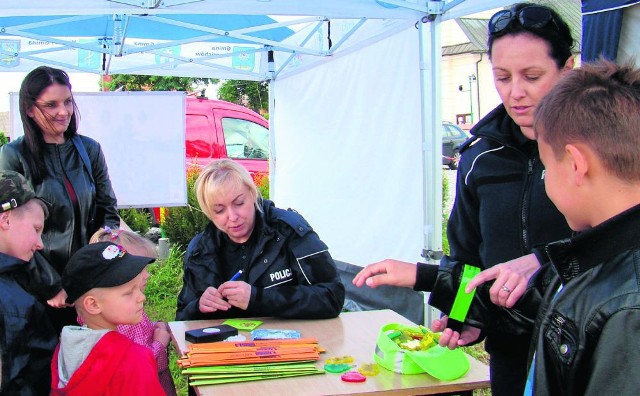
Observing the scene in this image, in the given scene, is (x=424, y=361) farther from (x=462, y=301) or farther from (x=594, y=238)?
(x=594, y=238)

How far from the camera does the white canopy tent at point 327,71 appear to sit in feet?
14.1

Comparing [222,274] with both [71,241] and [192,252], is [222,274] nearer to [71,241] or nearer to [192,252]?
[192,252]

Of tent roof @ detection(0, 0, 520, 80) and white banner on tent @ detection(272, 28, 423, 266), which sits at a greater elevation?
tent roof @ detection(0, 0, 520, 80)

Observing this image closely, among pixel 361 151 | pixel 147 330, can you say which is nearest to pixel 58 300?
pixel 147 330

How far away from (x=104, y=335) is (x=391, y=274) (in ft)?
2.91

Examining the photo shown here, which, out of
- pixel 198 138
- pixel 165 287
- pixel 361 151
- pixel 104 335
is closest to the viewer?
pixel 104 335

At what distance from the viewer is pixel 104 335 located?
1.90 m

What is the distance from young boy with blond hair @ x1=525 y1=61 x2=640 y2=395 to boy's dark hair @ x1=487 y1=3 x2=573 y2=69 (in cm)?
54

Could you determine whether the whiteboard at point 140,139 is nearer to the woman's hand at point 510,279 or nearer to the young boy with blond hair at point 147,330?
the young boy with blond hair at point 147,330

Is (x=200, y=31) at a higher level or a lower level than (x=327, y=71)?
higher

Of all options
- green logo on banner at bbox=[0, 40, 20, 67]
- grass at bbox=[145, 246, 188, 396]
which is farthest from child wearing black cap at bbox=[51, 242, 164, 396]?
green logo on banner at bbox=[0, 40, 20, 67]

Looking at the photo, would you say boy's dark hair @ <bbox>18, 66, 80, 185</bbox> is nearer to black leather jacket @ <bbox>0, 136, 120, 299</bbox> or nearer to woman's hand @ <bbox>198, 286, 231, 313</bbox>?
black leather jacket @ <bbox>0, 136, 120, 299</bbox>

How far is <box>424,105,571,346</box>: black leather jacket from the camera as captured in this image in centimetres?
163

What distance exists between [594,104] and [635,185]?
0.15m
